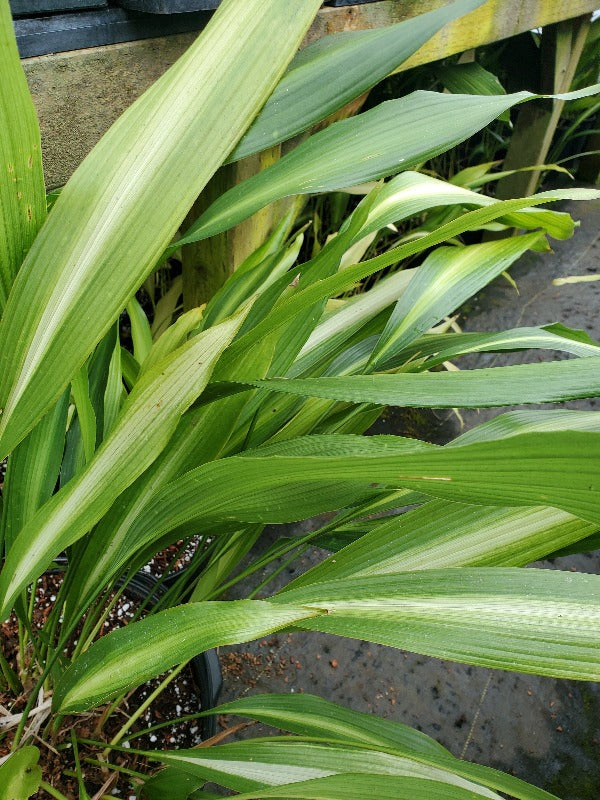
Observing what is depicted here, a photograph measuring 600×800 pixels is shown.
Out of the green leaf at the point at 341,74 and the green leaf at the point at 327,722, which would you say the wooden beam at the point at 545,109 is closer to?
the green leaf at the point at 341,74

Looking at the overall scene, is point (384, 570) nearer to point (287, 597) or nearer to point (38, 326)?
point (287, 597)

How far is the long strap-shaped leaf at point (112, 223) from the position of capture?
0.41 meters

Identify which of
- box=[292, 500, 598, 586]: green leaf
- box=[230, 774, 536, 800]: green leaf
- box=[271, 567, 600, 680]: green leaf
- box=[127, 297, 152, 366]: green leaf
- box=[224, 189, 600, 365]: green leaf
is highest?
box=[224, 189, 600, 365]: green leaf

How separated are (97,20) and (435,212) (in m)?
0.71

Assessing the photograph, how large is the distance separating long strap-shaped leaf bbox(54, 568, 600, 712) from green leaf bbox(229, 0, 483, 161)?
0.38 meters

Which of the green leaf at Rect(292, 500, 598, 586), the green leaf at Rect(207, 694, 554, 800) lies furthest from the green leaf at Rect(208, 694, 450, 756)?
the green leaf at Rect(292, 500, 598, 586)

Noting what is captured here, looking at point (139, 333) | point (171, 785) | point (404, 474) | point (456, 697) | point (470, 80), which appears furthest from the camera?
point (470, 80)

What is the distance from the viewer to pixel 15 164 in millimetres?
404

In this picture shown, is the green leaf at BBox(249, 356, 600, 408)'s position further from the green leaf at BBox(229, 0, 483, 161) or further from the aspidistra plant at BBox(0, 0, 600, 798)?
the green leaf at BBox(229, 0, 483, 161)

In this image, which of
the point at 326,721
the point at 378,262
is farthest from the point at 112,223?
the point at 326,721

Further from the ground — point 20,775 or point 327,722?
point 20,775

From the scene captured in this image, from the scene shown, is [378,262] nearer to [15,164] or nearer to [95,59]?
[15,164]

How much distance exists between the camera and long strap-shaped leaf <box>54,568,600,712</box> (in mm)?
285

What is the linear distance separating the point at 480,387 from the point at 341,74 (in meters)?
Answer: 0.34
